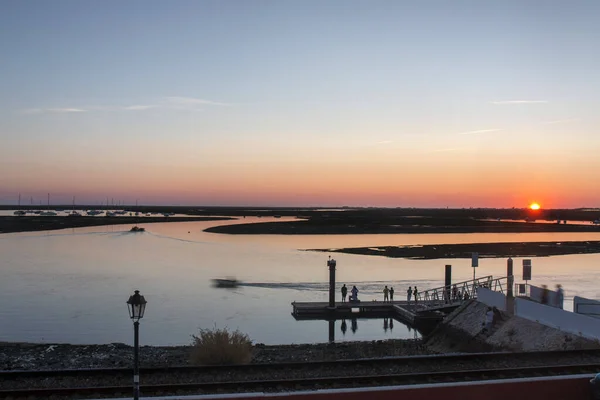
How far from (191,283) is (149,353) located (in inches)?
823

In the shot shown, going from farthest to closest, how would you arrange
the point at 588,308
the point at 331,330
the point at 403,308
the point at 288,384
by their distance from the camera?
1. the point at 403,308
2. the point at 331,330
3. the point at 588,308
4. the point at 288,384

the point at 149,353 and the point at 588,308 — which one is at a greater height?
the point at 588,308

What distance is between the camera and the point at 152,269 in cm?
4928

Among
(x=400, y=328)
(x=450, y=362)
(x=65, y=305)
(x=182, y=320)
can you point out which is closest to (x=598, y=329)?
(x=450, y=362)

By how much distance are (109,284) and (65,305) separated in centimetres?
794

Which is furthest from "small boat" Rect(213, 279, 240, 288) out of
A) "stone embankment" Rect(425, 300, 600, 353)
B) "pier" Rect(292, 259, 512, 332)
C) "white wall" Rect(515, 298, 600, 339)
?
"white wall" Rect(515, 298, 600, 339)

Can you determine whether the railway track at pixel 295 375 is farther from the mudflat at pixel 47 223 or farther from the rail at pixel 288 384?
the mudflat at pixel 47 223

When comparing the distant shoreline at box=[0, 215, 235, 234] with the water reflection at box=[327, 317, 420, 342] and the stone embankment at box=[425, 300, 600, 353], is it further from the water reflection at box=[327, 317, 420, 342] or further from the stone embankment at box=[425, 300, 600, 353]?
the stone embankment at box=[425, 300, 600, 353]

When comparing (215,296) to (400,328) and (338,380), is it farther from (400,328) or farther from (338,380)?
(338,380)

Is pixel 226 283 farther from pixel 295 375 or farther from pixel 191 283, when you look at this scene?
pixel 295 375

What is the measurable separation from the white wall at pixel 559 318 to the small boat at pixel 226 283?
22.6 m

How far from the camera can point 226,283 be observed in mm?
42000

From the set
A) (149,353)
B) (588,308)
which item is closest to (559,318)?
(588,308)

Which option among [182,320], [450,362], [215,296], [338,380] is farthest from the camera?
[215,296]
